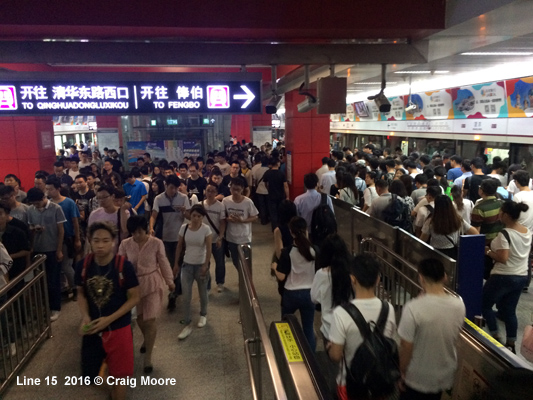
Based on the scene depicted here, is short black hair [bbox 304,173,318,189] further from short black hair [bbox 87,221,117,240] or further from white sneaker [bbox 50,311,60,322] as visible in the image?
Result: white sneaker [bbox 50,311,60,322]

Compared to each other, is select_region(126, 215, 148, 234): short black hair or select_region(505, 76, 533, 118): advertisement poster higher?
select_region(505, 76, 533, 118): advertisement poster

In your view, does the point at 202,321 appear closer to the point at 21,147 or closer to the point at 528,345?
the point at 528,345

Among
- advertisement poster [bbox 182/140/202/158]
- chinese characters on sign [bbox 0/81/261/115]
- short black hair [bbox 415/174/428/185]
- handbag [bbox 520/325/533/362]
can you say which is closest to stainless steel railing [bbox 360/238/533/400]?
handbag [bbox 520/325/533/362]

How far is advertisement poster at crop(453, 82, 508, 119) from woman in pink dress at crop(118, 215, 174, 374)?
23.4 feet

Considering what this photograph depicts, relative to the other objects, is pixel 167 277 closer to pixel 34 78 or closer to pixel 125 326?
pixel 125 326

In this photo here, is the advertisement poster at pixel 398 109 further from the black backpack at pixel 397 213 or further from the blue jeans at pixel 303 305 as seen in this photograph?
the blue jeans at pixel 303 305

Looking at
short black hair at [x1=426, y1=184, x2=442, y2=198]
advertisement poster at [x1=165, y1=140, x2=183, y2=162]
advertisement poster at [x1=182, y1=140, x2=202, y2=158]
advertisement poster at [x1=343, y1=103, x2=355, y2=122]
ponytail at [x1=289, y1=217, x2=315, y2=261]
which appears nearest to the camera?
ponytail at [x1=289, y1=217, x2=315, y2=261]

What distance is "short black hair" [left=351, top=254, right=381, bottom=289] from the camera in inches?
98.6

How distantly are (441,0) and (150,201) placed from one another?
17.6 ft

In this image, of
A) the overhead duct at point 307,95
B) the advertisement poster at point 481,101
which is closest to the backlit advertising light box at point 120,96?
the overhead duct at point 307,95

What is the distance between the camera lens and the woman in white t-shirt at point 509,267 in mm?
4059

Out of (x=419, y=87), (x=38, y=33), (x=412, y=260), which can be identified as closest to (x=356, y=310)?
(x=412, y=260)

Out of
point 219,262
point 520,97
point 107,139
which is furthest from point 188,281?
point 107,139

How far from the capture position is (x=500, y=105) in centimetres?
787
